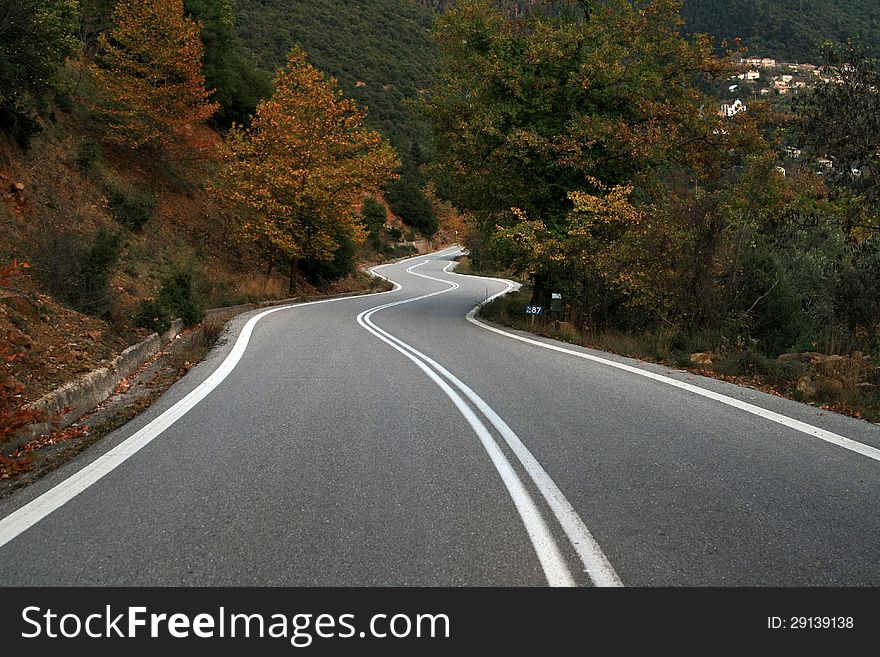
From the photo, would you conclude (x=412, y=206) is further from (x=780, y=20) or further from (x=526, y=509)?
(x=780, y=20)

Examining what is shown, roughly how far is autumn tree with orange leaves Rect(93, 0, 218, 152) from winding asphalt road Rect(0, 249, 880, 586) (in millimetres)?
20281

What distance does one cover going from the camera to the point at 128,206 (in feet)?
68.4

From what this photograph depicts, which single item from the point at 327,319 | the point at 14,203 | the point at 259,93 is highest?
the point at 259,93

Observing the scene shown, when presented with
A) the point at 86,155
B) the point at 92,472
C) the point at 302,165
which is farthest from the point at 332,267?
the point at 92,472

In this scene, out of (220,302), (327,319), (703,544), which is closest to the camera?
(703,544)

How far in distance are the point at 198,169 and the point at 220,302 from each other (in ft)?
41.5

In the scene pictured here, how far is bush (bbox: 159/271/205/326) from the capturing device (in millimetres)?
13867

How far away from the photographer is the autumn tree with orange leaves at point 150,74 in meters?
23.7

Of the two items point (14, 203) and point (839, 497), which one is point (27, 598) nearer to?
point (839, 497)

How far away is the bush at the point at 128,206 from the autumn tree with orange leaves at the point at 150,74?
3.67 m

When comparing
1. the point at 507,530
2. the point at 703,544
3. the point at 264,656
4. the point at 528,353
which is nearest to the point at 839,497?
the point at 703,544

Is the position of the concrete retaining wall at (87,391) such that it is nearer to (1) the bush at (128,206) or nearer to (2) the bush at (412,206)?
(1) the bush at (128,206)

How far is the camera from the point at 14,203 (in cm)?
1511

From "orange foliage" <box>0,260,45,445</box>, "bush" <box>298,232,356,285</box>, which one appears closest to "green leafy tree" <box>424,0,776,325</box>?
"orange foliage" <box>0,260,45,445</box>
